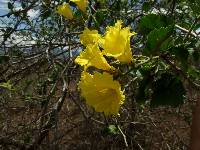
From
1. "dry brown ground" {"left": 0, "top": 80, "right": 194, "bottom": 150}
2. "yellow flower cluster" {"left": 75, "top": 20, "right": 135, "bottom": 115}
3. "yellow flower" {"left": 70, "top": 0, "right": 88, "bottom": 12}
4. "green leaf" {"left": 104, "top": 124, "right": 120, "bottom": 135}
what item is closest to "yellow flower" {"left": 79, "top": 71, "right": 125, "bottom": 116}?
"yellow flower cluster" {"left": 75, "top": 20, "right": 135, "bottom": 115}

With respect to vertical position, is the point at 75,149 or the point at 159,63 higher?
the point at 159,63

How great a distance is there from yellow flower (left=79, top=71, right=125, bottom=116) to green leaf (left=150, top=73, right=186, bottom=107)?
0.10 metres

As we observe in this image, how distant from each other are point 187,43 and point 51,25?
317cm

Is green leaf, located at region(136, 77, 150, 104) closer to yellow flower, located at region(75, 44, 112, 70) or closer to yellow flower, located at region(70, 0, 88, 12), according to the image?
yellow flower, located at region(75, 44, 112, 70)

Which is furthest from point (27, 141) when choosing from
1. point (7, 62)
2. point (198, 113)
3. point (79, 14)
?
point (198, 113)

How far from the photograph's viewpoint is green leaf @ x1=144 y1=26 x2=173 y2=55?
1108 millimetres

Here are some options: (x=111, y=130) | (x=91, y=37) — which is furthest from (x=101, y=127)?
(x=91, y=37)

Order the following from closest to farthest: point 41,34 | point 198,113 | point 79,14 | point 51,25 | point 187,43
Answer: point 198,113
point 187,43
point 79,14
point 41,34
point 51,25

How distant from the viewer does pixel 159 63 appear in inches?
49.3

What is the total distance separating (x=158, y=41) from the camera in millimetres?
1118

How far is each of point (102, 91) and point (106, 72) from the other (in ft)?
0.16

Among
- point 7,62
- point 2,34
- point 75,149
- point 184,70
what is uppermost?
point 2,34

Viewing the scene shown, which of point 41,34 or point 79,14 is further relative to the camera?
point 41,34

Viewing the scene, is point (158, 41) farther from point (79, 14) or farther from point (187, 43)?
point (79, 14)
